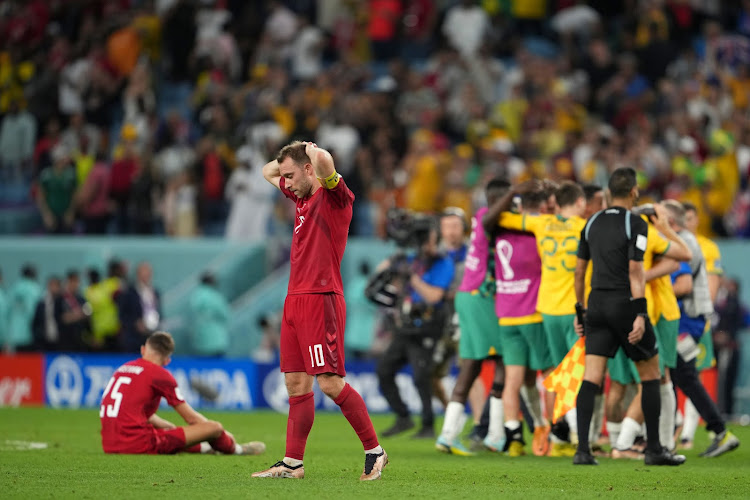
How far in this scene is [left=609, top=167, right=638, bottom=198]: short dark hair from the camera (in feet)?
34.7

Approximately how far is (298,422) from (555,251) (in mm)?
3407

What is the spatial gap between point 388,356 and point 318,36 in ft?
43.0

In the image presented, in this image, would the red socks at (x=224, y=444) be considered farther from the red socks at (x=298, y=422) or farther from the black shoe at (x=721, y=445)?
the black shoe at (x=721, y=445)

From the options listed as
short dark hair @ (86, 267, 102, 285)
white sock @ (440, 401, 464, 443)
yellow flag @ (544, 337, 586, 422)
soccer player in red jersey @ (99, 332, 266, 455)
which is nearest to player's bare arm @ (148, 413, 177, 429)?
soccer player in red jersey @ (99, 332, 266, 455)

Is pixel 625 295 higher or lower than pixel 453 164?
lower

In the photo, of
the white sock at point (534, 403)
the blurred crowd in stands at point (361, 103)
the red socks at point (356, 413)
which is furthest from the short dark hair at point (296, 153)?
the blurred crowd in stands at point (361, 103)

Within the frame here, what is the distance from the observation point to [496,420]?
1207 centimetres

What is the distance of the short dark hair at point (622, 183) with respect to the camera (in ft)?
34.7

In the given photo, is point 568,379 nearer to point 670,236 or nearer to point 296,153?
point 670,236

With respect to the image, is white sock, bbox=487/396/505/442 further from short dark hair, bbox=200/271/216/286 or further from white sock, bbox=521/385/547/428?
short dark hair, bbox=200/271/216/286

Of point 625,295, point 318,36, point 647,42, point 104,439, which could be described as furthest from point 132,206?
point 625,295

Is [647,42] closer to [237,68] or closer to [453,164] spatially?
[453,164]

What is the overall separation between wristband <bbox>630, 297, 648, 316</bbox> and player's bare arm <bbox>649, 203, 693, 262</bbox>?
0.56 m

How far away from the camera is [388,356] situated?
1487 centimetres
